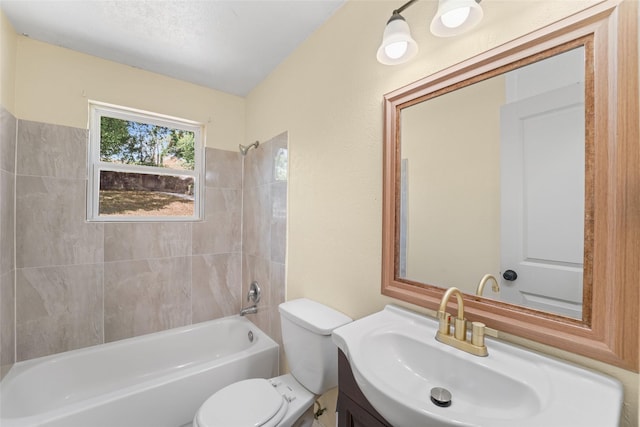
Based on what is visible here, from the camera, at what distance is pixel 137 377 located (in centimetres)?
198

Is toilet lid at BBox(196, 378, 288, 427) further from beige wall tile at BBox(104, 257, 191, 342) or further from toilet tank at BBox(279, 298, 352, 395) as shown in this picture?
beige wall tile at BBox(104, 257, 191, 342)

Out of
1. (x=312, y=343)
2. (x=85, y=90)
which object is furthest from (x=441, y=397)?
(x=85, y=90)

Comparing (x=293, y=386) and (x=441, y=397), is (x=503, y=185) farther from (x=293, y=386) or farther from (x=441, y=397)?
(x=293, y=386)

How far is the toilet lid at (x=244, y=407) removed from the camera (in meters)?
1.16

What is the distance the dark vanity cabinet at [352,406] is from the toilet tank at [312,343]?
272 mm

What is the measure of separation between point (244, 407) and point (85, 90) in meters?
2.31

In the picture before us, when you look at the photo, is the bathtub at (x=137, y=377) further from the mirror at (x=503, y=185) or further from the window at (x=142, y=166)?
the mirror at (x=503, y=185)

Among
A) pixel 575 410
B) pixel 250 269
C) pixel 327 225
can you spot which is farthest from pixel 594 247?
pixel 250 269

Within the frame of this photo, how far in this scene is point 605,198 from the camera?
664mm

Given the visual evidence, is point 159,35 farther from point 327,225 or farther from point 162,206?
point 327,225

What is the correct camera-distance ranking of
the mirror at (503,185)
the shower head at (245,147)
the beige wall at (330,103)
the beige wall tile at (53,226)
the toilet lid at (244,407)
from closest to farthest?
1. the mirror at (503,185)
2. the beige wall at (330,103)
3. the toilet lid at (244,407)
4. the beige wall tile at (53,226)
5. the shower head at (245,147)

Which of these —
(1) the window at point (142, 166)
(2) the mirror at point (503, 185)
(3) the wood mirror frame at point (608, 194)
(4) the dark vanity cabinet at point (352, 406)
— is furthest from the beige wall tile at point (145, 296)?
(3) the wood mirror frame at point (608, 194)

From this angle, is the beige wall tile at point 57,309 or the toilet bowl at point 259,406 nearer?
the toilet bowl at point 259,406

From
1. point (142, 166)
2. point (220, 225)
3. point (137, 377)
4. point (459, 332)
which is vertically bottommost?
point (137, 377)
